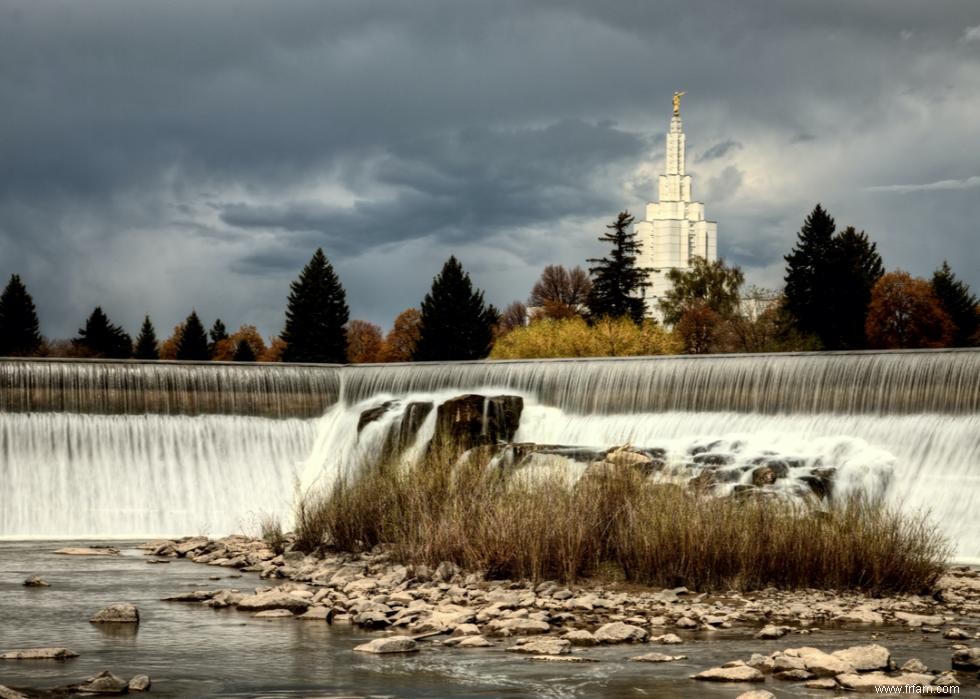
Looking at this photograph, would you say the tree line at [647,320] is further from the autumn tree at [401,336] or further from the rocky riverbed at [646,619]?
the rocky riverbed at [646,619]

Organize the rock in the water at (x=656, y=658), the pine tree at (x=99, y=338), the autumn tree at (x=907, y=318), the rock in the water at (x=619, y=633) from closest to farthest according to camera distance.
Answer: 1. the rock in the water at (x=656, y=658)
2. the rock in the water at (x=619, y=633)
3. the autumn tree at (x=907, y=318)
4. the pine tree at (x=99, y=338)

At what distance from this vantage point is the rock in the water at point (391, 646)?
56.8ft

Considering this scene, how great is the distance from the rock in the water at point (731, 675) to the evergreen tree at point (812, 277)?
224ft

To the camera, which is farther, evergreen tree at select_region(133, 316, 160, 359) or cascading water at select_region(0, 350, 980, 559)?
evergreen tree at select_region(133, 316, 160, 359)

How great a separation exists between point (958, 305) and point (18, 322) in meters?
55.5

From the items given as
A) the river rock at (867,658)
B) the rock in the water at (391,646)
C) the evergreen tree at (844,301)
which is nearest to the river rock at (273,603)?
the rock in the water at (391,646)

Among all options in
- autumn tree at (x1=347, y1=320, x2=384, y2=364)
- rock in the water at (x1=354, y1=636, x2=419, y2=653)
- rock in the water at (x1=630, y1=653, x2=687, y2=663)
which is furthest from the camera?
autumn tree at (x1=347, y1=320, x2=384, y2=364)

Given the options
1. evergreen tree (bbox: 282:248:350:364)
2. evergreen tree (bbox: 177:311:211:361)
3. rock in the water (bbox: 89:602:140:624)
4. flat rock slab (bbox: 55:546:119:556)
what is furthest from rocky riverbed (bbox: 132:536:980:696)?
evergreen tree (bbox: 177:311:211:361)

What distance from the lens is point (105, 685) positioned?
48.3 ft

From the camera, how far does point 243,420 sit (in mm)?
45719

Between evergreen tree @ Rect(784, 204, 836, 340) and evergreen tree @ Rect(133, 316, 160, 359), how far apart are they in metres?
52.6

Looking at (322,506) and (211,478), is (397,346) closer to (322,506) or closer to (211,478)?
(211,478)

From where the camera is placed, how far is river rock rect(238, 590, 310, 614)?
21234 mm

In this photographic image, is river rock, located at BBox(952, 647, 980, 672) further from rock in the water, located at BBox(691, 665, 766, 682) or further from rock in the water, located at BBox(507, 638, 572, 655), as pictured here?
rock in the water, located at BBox(507, 638, 572, 655)
